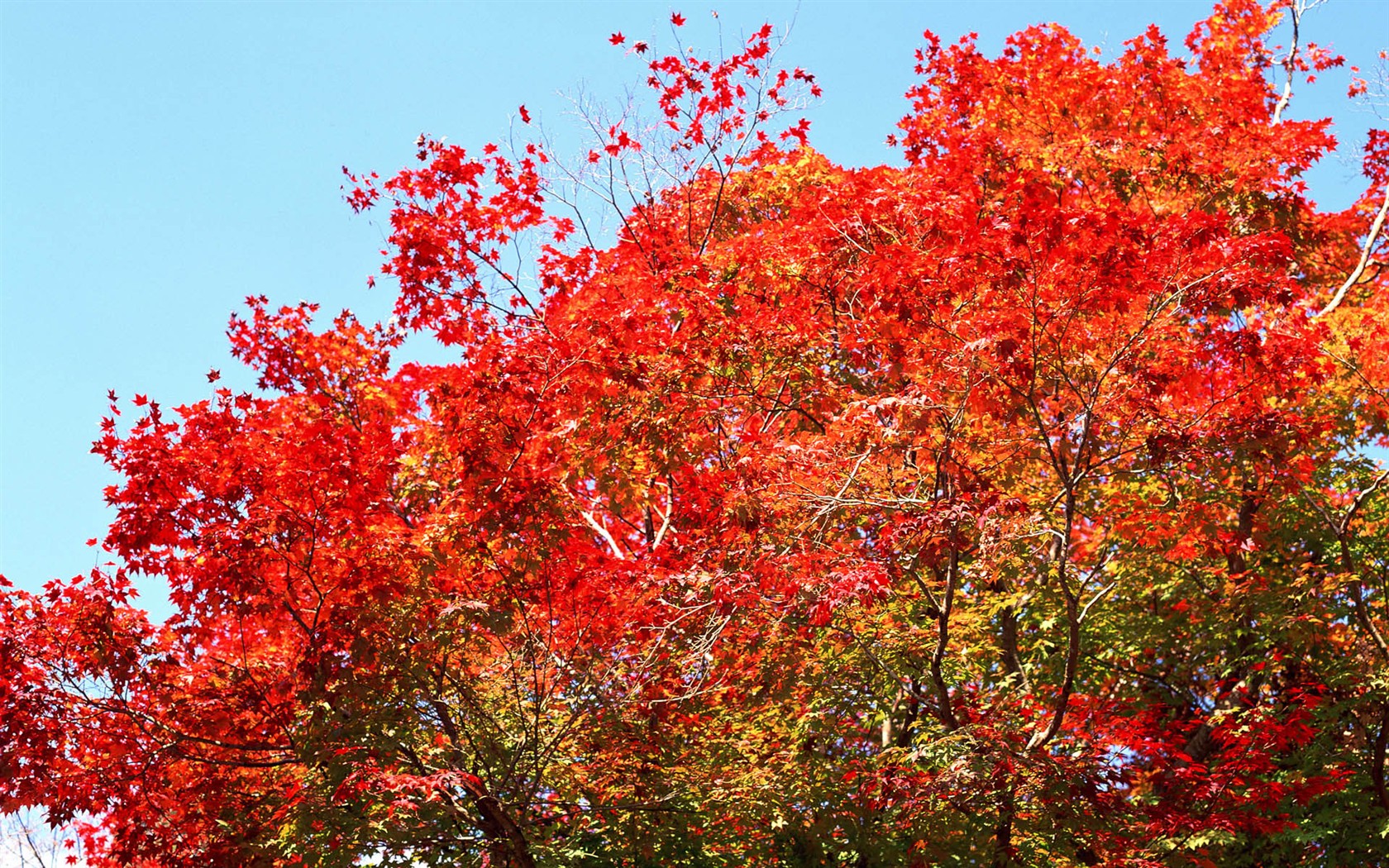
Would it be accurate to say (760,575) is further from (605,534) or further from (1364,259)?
(1364,259)

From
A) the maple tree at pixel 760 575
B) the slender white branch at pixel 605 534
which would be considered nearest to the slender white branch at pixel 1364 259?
the maple tree at pixel 760 575

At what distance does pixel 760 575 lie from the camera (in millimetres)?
8898

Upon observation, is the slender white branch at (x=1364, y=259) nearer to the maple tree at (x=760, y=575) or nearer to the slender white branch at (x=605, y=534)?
the maple tree at (x=760, y=575)

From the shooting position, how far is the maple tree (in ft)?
27.8

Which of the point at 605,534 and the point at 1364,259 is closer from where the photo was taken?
the point at 605,534

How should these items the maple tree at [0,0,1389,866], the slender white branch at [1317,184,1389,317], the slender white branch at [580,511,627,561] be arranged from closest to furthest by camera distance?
the maple tree at [0,0,1389,866] → the slender white branch at [580,511,627,561] → the slender white branch at [1317,184,1389,317]

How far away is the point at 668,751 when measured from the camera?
9930 millimetres

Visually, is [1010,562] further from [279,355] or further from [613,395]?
[279,355]

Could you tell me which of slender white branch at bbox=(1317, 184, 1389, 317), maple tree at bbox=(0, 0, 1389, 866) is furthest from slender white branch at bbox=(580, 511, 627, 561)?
slender white branch at bbox=(1317, 184, 1389, 317)

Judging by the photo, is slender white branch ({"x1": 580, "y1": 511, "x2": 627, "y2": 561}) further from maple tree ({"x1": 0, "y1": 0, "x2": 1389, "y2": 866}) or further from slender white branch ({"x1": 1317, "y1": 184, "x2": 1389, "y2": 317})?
slender white branch ({"x1": 1317, "y1": 184, "x2": 1389, "y2": 317})

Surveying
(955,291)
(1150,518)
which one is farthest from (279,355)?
(1150,518)

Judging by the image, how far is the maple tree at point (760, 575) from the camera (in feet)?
27.8

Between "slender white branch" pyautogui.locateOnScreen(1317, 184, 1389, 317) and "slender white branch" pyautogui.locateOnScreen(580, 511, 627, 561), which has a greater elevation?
"slender white branch" pyautogui.locateOnScreen(1317, 184, 1389, 317)

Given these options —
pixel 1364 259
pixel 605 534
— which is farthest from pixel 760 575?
pixel 1364 259
